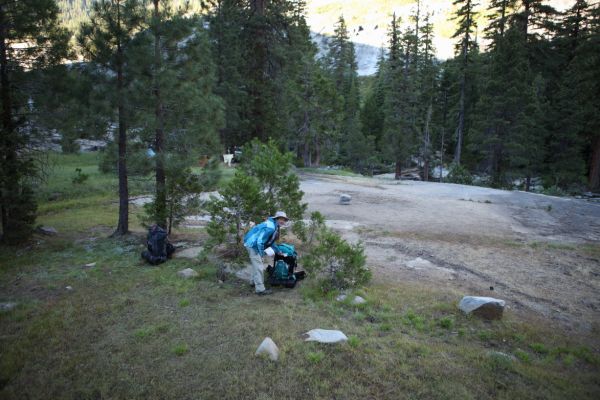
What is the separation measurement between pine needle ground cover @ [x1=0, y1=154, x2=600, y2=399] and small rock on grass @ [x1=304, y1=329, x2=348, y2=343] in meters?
0.12

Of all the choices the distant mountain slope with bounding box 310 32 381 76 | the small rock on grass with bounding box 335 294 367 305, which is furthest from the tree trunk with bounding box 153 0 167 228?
the distant mountain slope with bounding box 310 32 381 76

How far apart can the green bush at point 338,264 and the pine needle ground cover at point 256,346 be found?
35 centimetres

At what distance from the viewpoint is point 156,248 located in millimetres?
8945

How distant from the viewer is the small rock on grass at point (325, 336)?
494 centimetres

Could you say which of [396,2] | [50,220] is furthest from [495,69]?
[396,2]

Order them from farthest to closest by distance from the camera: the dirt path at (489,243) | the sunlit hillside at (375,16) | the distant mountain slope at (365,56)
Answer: the distant mountain slope at (365,56) → the sunlit hillside at (375,16) → the dirt path at (489,243)

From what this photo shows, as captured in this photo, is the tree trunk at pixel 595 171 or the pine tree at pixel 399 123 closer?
the tree trunk at pixel 595 171

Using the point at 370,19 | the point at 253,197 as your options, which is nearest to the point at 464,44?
the point at 253,197

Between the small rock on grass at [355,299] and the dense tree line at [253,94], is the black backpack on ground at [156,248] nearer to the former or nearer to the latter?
the dense tree line at [253,94]

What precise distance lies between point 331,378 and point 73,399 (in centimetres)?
288

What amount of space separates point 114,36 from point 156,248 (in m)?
6.12

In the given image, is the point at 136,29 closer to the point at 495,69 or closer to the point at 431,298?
the point at 431,298

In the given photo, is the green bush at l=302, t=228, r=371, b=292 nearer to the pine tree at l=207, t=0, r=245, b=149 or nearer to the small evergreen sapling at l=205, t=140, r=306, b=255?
the small evergreen sapling at l=205, t=140, r=306, b=255

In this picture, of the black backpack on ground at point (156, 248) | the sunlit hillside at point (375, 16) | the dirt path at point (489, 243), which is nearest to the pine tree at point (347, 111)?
the dirt path at point (489, 243)
